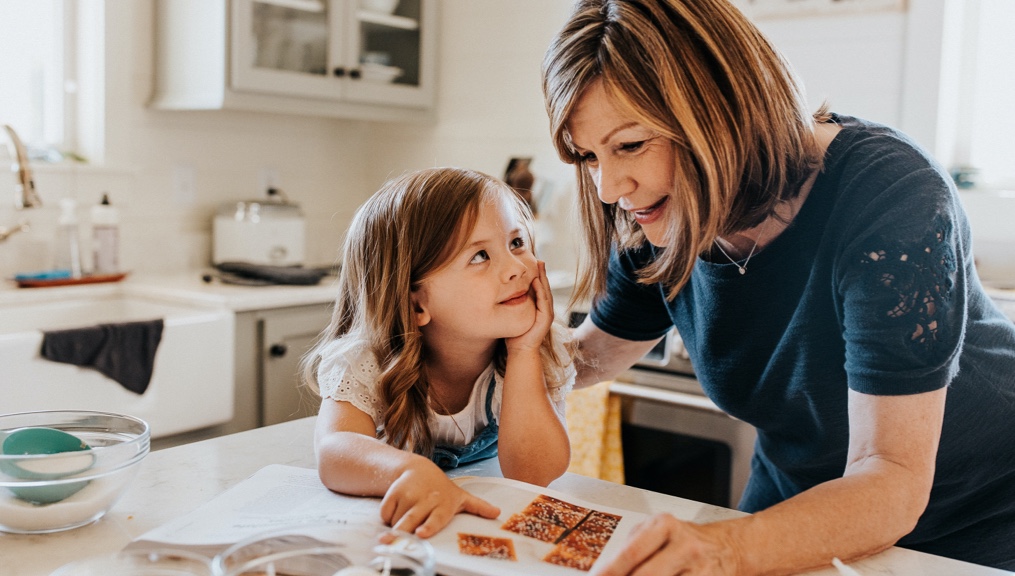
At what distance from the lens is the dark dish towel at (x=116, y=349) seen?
2025 mm

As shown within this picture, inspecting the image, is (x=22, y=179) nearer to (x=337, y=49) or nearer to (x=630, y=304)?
(x=337, y=49)

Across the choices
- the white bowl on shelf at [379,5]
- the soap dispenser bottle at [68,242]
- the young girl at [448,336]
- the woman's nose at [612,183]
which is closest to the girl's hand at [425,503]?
the young girl at [448,336]

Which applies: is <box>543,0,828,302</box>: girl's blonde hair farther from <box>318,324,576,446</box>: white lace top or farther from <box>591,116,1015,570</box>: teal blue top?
<box>318,324,576,446</box>: white lace top

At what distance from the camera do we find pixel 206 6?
2.75m

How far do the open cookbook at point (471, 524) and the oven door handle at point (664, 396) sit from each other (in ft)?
4.56

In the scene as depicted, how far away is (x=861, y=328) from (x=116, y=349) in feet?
5.77

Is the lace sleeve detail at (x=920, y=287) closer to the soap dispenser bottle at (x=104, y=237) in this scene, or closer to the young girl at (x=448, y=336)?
the young girl at (x=448, y=336)

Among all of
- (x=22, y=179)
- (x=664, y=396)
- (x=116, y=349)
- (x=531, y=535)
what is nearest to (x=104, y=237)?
(x=22, y=179)

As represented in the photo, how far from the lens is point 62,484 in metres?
0.83

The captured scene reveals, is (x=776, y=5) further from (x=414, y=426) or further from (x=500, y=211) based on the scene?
(x=414, y=426)

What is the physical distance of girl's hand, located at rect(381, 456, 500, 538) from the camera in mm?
818

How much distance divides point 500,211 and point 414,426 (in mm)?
321

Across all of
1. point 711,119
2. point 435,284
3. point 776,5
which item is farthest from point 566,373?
point 776,5

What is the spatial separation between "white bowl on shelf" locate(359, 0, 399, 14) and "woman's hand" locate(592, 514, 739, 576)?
2.70m
